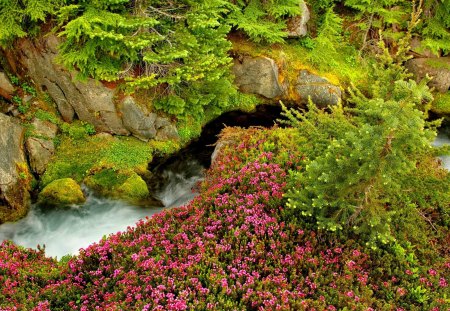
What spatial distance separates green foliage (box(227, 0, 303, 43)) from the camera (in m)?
13.9

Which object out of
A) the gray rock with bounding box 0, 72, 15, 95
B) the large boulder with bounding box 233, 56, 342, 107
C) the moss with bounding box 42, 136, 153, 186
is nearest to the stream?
the moss with bounding box 42, 136, 153, 186

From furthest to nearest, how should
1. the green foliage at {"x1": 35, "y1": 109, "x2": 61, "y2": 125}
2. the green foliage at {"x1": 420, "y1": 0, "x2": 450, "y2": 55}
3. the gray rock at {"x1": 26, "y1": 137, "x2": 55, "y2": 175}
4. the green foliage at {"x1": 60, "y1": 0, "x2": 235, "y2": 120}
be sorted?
the green foliage at {"x1": 420, "y1": 0, "x2": 450, "y2": 55}
the green foliage at {"x1": 35, "y1": 109, "x2": 61, "y2": 125}
the gray rock at {"x1": 26, "y1": 137, "x2": 55, "y2": 175}
the green foliage at {"x1": 60, "y1": 0, "x2": 235, "y2": 120}

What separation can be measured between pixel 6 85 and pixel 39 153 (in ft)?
8.67

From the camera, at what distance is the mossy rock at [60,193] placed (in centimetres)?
1146

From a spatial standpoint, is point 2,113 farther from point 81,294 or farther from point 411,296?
point 411,296

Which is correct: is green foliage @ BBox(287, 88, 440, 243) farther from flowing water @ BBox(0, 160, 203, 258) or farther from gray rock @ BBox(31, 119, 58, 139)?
gray rock @ BBox(31, 119, 58, 139)

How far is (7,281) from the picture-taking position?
7266 mm

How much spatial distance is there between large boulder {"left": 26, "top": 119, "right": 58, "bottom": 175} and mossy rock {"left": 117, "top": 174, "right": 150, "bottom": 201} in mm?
2699

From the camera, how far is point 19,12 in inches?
443

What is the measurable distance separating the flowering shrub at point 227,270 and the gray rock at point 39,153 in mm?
3881

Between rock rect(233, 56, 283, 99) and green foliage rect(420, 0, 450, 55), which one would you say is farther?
green foliage rect(420, 0, 450, 55)

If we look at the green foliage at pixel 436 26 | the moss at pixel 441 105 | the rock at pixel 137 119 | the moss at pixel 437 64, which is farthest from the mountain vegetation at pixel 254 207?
the moss at pixel 437 64

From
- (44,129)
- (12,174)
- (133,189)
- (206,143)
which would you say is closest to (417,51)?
(206,143)

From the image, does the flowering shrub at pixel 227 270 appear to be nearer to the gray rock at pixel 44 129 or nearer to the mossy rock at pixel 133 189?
the mossy rock at pixel 133 189
